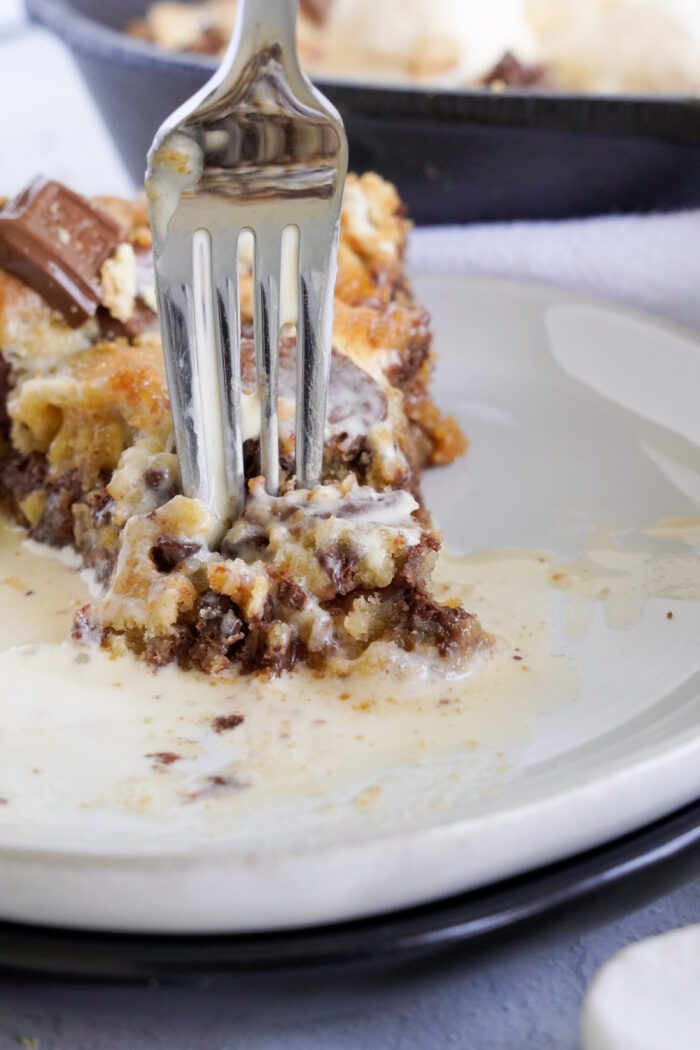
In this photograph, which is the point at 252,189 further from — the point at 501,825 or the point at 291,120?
the point at 501,825

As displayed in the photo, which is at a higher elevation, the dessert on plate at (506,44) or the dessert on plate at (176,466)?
the dessert on plate at (506,44)

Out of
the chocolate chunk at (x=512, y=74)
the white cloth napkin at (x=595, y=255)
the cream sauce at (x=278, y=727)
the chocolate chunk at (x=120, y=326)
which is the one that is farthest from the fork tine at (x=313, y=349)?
the chocolate chunk at (x=512, y=74)

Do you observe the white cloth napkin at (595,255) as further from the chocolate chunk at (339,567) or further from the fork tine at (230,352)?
the chocolate chunk at (339,567)

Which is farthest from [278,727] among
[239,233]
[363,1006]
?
[239,233]

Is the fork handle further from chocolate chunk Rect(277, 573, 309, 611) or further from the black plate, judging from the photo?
the black plate

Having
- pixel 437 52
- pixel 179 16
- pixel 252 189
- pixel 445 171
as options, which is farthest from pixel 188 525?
pixel 179 16

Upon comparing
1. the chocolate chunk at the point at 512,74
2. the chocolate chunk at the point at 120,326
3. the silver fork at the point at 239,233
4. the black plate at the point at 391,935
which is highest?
the silver fork at the point at 239,233
